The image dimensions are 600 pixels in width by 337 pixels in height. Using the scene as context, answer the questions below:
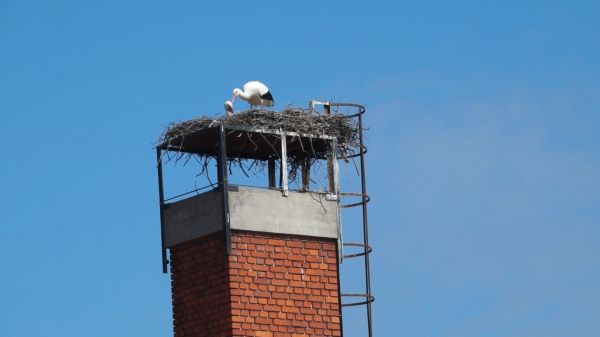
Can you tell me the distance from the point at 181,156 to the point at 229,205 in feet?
6.23

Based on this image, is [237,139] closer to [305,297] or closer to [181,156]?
[181,156]

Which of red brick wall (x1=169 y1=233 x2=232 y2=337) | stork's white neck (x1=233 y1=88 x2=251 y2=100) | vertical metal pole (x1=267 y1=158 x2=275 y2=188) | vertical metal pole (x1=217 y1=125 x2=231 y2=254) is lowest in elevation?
red brick wall (x1=169 y1=233 x2=232 y2=337)

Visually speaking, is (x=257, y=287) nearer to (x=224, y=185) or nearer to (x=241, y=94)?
(x=224, y=185)

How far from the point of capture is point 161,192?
27.5 meters

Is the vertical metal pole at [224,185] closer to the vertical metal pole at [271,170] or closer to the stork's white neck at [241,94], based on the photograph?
the vertical metal pole at [271,170]

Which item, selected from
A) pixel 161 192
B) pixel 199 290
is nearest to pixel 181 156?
pixel 161 192

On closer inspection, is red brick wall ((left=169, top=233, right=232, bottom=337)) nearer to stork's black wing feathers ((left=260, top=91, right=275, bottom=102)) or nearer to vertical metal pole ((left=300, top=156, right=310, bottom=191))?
vertical metal pole ((left=300, top=156, right=310, bottom=191))

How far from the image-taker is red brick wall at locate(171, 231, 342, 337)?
25.9 m

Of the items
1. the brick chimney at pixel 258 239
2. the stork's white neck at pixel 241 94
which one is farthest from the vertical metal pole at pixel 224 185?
the stork's white neck at pixel 241 94

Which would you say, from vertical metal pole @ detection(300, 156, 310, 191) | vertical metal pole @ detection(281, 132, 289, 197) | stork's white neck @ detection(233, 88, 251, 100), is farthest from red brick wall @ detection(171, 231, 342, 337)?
stork's white neck @ detection(233, 88, 251, 100)

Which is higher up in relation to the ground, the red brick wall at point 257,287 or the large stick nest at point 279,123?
the large stick nest at point 279,123

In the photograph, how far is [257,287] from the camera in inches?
1029

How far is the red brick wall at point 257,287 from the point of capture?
25.9 metres

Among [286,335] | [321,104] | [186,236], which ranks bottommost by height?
[286,335]
